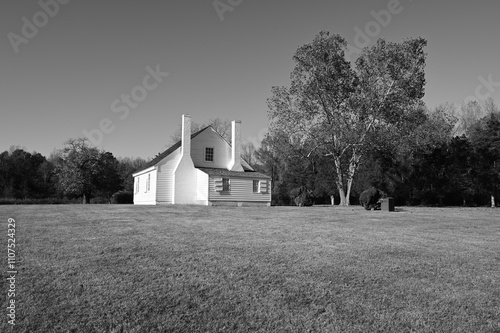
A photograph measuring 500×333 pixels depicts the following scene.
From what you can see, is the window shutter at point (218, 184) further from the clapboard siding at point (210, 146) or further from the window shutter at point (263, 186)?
the window shutter at point (263, 186)

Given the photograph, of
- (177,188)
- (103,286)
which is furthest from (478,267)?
(177,188)

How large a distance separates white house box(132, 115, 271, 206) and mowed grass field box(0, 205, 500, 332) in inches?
813

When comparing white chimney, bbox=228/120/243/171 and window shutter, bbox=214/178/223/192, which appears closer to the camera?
window shutter, bbox=214/178/223/192

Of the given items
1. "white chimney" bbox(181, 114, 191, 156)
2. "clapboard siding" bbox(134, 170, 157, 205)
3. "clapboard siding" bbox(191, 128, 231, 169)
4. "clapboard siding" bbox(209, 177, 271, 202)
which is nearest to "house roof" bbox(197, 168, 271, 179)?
"clapboard siding" bbox(209, 177, 271, 202)

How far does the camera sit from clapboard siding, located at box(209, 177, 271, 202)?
1168 inches

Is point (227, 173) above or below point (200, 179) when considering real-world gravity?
above

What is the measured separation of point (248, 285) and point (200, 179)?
25.3 metres

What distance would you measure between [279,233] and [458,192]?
46.4 m

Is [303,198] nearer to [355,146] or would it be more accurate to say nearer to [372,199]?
[355,146]

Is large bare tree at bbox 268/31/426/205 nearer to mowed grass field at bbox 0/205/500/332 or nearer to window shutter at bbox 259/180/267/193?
window shutter at bbox 259/180/267/193

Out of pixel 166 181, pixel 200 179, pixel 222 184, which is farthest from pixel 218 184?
pixel 166 181

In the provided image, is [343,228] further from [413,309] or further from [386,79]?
[386,79]

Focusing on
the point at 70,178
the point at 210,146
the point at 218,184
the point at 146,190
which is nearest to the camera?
the point at 218,184

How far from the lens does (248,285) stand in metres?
5.79
